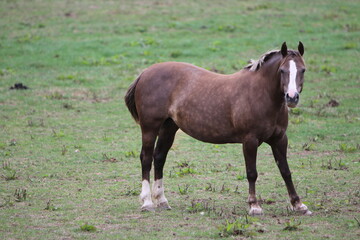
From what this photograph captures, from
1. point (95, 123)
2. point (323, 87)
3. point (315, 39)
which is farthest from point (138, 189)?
point (315, 39)

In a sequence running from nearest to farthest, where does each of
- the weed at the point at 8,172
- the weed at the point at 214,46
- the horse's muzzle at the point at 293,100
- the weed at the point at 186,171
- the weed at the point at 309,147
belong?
the horse's muzzle at the point at 293,100 < the weed at the point at 8,172 < the weed at the point at 186,171 < the weed at the point at 309,147 < the weed at the point at 214,46

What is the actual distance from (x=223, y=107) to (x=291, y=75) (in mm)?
1218

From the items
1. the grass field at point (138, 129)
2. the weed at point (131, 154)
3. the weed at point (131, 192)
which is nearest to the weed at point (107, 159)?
the grass field at point (138, 129)

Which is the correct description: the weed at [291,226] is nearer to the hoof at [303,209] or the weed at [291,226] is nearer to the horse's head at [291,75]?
the hoof at [303,209]

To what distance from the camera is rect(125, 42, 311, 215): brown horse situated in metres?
7.59

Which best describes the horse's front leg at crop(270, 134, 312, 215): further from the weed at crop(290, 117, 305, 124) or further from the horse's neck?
the weed at crop(290, 117, 305, 124)

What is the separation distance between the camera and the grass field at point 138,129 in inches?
298

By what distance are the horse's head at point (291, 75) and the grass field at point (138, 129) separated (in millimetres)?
1636

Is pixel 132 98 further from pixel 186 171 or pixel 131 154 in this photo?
pixel 131 154

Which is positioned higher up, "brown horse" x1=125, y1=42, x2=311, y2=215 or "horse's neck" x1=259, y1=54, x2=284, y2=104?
"horse's neck" x1=259, y1=54, x2=284, y2=104

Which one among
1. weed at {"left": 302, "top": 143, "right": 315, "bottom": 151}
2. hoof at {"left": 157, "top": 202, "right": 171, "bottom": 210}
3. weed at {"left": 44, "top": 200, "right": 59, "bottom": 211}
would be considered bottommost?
weed at {"left": 302, "top": 143, "right": 315, "bottom": 151}

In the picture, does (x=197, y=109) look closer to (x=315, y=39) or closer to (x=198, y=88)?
(x=198, y=88)

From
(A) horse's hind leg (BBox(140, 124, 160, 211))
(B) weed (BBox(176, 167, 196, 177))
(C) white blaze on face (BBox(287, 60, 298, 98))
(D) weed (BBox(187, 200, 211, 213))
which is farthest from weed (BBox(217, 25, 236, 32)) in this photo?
(C) white blaze on face (BBox(287, 60, 298, 98))

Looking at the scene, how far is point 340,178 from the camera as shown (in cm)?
953
